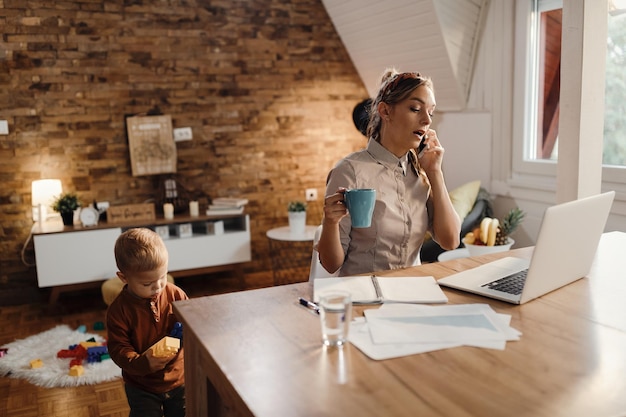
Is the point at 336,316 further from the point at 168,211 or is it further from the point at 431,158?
the point at 168,211

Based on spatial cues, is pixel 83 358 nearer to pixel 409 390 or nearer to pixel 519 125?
pixel 409 390

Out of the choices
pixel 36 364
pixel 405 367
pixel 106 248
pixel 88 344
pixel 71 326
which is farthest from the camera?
pixel 106 248

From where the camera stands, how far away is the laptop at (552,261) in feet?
4.87

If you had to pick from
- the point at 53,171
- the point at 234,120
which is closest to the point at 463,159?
the point at 234,120

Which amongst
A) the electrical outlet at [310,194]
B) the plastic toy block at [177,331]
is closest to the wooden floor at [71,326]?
the electrical outlet at [310,194]

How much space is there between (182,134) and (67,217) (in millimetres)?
1083

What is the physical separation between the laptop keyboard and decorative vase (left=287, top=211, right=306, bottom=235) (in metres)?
3.03

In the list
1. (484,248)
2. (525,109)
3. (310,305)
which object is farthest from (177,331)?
(525,109)

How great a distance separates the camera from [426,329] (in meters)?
1.34

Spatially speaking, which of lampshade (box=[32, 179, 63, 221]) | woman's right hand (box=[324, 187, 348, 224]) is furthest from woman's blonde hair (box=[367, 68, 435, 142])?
lampshade (box=[32, 179, 63, 221])

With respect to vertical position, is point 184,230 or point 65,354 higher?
point 184,230

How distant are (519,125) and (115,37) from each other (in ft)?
9.80

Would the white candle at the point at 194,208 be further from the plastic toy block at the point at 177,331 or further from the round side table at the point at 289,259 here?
Answer: the plastic toy block at the point at 177,331

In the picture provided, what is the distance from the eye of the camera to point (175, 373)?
1860 millimetres
